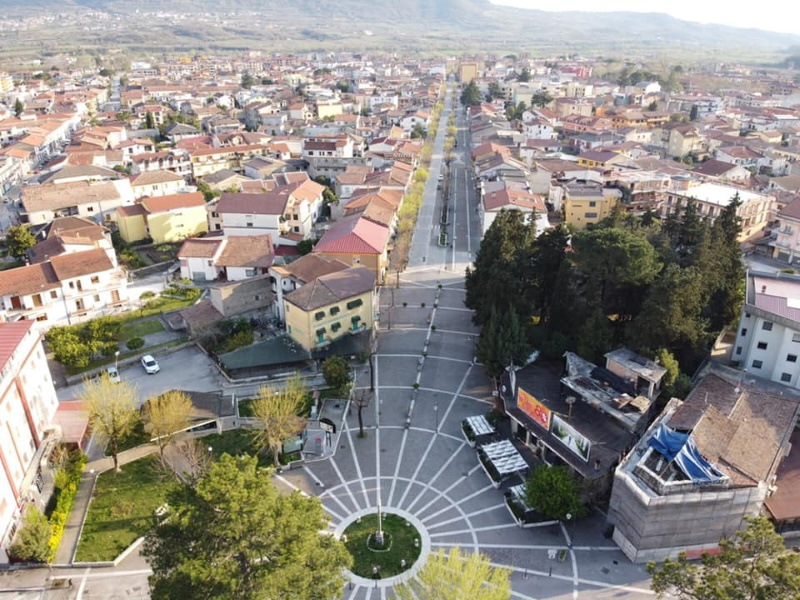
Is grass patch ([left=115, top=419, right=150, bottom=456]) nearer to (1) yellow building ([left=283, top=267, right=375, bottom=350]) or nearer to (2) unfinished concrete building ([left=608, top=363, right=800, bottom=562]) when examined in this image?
(1) yellow building ([left=283, top=267, right=375, bottom=350])

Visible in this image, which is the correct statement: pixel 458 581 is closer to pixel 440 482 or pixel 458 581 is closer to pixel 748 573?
pixel 748 573

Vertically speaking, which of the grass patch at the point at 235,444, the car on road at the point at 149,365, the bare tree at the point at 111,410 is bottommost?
the grass patch at the point at 235,444

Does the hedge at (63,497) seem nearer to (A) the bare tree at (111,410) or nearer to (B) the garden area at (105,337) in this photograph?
(A) the bare tree at (111,410)

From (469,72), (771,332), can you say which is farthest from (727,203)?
(469,72)

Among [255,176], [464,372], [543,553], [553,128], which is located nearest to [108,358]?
[464,372]

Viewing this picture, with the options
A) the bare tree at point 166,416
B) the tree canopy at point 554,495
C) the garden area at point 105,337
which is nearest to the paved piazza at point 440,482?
the tree canopy at point 554,495

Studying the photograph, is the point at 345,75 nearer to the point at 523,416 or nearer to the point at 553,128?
the point at 553,128

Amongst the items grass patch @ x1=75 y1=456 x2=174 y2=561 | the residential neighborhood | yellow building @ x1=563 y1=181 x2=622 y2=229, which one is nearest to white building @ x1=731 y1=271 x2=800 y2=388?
the residential neighborhood
